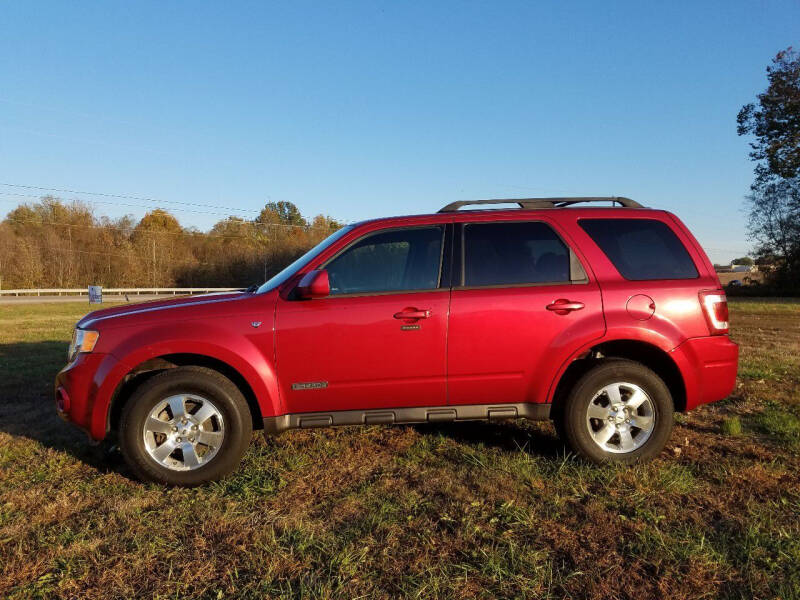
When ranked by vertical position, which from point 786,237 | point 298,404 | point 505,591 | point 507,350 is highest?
point 786,237

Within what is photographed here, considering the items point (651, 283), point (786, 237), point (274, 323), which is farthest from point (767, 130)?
point (274, 323)

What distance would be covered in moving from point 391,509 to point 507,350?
137 cm

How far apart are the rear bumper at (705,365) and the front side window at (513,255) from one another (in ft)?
3.30

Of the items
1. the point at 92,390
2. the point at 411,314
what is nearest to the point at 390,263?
the point at 411,314

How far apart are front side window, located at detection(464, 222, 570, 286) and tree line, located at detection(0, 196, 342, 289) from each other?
128ft

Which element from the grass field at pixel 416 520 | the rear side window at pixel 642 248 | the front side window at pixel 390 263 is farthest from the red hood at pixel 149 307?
the rear side window at pixel 642 248

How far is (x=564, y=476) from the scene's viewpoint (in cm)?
349

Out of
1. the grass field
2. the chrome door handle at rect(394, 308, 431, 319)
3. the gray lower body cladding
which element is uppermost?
the chrome door handle at rect(394, 308, 431, 319)

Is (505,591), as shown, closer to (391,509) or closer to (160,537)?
(391,509)

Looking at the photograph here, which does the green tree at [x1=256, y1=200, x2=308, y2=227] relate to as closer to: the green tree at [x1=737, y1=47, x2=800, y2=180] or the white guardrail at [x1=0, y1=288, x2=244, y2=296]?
the white guardrail at [x1=0, y1=288, x2=244, y2=296]

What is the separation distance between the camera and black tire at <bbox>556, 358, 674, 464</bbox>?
12.2 ft

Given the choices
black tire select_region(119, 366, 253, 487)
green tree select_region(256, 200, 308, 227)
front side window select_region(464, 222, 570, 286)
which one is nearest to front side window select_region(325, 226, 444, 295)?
front side window select_region(464, 222, 570, 286)

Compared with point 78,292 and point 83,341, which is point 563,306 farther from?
point 78,292

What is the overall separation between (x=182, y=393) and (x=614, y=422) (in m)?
3.03
